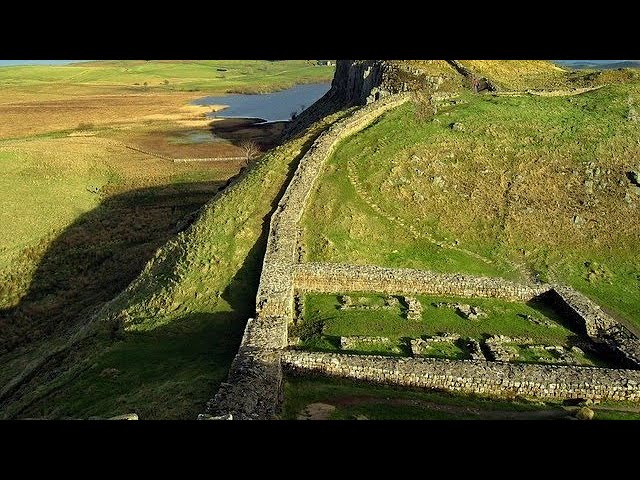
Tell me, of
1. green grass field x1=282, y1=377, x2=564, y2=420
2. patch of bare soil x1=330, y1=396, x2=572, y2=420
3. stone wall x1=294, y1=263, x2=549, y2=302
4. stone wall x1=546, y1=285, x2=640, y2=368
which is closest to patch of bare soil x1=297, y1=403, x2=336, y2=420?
green grass field x1=282, y1=377, x2=564, y2=420

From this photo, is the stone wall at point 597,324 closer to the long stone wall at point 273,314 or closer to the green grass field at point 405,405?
the green grass field at point 405,405

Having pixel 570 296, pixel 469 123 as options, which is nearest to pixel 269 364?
pixel 570 296

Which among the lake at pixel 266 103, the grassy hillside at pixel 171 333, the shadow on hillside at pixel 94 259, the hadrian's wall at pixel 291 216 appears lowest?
the shadow on hillside at pixel 94 259

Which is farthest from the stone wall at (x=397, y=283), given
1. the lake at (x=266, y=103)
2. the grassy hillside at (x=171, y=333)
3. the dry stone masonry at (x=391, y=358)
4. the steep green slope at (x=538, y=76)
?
the lake at (x=266, y=103)

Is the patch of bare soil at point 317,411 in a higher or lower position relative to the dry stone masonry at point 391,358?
lower

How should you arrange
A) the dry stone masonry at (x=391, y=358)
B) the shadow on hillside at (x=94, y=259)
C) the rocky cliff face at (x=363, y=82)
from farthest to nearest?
the rocky cliff face at (x=363, y=82), the shadow on hillside at (x=94, y=259), the dry stone masonry at (x=391, y=358)

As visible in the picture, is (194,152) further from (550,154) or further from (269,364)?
(269,364)

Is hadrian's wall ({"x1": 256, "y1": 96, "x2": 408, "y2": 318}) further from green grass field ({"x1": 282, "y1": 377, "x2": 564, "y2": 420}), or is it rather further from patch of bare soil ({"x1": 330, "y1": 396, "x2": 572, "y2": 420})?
patch of bare soil ({"x1": 330, "y1": 396, "x2": 572, "y2": 420})
